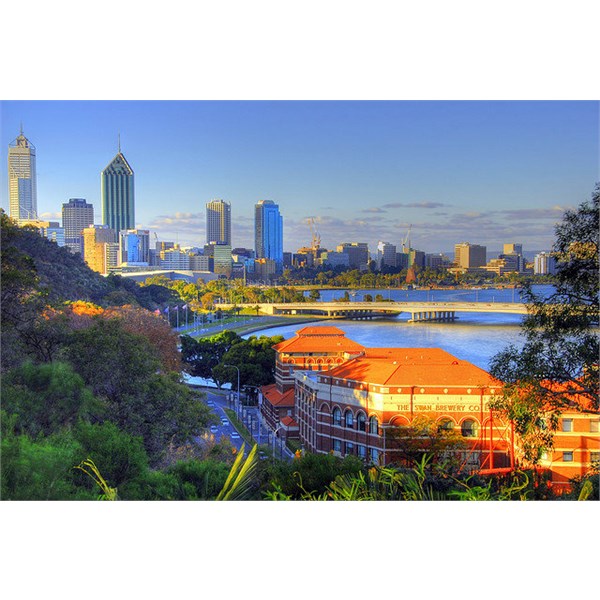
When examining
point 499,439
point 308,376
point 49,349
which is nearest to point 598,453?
point 499,439

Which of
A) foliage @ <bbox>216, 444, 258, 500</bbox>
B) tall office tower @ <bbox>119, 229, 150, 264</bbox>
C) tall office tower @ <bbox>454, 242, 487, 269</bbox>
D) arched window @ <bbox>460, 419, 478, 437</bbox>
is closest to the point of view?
foliage @ <bbox>216, 444, 258, 500</bbox>

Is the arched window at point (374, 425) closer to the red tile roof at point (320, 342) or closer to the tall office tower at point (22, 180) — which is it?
the red tile roof at point (320, 342)

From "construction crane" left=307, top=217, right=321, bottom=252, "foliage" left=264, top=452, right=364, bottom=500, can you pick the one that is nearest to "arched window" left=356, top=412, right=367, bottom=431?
"foliage" left=264, top=452, right=364, bottom=500

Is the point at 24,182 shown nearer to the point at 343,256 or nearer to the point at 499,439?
the point at 343,256

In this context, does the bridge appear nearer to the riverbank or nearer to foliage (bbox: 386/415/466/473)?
the riverbank

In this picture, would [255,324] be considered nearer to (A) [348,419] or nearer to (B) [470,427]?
(A) [348,419]

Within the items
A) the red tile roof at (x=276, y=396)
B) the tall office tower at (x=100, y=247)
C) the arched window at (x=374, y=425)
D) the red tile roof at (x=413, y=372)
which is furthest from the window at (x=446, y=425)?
the tall office tower at (x=100, y=247)

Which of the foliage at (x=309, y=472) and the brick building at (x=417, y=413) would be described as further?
the brick building at (x=417, y=413)
